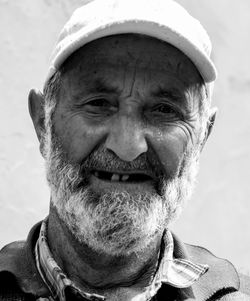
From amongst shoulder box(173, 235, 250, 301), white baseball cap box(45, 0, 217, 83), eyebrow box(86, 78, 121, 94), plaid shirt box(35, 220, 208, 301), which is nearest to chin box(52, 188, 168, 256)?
plaid shirt box(35, 220, 208, 301)

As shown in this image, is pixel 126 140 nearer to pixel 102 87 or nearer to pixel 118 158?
pixel 118 158

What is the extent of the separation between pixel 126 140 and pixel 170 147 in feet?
0.65

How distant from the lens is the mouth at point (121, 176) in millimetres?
2260

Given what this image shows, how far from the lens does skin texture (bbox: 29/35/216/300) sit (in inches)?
89.7

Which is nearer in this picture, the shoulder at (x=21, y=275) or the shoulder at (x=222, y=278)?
the shoulder at (x=21, y=275)

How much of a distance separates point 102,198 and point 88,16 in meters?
0.62

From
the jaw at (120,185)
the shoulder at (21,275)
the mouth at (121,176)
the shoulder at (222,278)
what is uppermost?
the mouth at (121,176)

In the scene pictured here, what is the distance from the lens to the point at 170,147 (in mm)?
2334

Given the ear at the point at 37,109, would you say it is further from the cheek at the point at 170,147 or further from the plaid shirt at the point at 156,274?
the cheek at the point at 170,147

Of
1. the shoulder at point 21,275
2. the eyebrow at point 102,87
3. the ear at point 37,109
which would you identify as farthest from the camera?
the ear at point 37,109

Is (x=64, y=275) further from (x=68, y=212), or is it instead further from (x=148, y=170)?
(x=148, y=170)

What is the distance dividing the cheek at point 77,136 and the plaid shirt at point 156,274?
0.98 ft

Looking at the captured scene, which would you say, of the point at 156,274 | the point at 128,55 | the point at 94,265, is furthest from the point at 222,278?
the point at 128,55

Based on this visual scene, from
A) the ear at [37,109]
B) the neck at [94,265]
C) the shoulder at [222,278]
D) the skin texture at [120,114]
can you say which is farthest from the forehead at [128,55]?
the shoulder at [222,278]
